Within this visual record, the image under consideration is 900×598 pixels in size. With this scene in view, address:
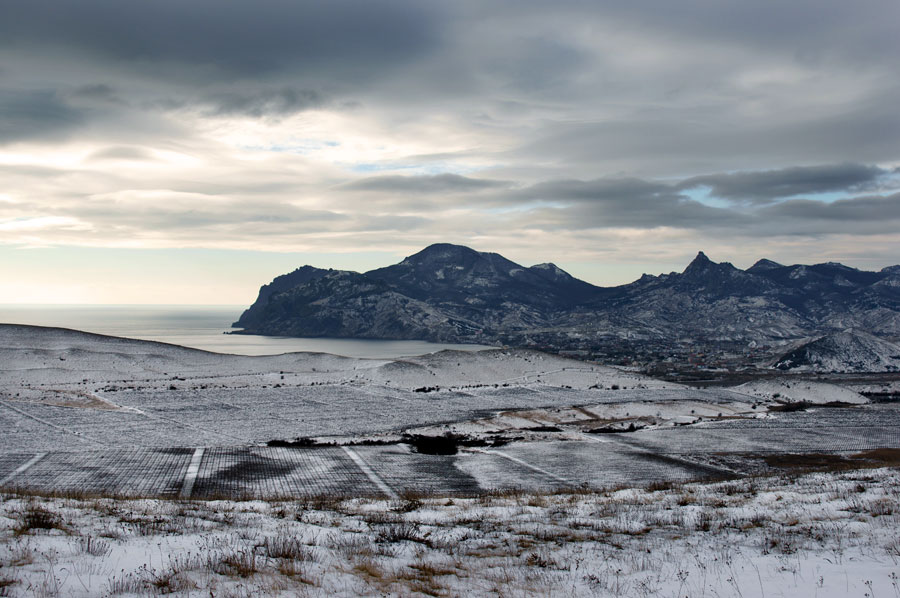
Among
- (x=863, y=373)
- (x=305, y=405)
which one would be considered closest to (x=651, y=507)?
(x=305, y=405)

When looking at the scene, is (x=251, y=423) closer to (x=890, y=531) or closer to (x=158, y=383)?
(x=158, y=383)

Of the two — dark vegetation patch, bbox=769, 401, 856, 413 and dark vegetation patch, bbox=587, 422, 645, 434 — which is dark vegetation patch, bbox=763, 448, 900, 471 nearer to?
dark vegetation patch, bbox=587, 422, 645, 434

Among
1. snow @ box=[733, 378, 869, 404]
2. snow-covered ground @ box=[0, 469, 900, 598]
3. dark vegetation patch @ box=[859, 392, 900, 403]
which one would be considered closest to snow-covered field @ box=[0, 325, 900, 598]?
snow-covered ground @ box=[0, 469, 900, 598]

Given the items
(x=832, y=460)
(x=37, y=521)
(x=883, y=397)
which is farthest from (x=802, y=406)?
(x=37, y=521)

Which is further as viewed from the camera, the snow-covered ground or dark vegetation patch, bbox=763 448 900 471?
dark vegetation patch, bbox=763 448 900 471

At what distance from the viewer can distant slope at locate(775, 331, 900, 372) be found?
360ft

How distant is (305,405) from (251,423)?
7518mm

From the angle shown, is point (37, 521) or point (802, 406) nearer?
point (37, 521)

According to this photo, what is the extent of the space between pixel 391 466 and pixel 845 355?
377 ft

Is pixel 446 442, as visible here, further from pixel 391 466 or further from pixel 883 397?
pixel 883 397

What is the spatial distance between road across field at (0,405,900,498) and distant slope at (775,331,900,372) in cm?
8400

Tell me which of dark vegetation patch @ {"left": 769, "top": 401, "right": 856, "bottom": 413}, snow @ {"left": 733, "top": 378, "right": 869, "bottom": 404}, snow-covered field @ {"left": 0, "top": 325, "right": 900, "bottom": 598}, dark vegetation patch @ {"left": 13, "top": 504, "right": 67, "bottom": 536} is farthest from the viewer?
snow @ {"left": 733, "top": 378, "right": 869, "bottom": 404}

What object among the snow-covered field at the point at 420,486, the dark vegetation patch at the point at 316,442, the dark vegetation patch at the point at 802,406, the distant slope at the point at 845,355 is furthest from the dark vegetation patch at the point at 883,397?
the dark vegetation patch at the point at 316,442

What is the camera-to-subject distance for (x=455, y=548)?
35.2 ft
